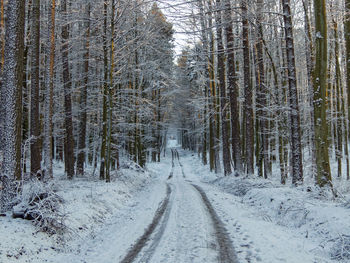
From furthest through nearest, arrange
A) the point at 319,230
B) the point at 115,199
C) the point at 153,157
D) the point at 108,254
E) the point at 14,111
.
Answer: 1. the point at 153,157
2. the point at 115,199
3. the point at 14,111
4. the point at 319,230
5. the point at 108,254

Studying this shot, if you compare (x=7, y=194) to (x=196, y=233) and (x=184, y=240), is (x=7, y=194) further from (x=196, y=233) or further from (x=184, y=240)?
(x=196, y=233)

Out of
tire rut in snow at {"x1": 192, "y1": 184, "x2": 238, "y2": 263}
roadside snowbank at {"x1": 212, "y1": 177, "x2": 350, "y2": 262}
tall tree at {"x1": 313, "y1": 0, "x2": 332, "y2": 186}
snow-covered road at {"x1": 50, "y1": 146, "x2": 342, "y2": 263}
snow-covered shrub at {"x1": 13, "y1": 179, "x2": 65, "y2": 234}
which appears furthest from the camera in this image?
tall tree at {"x1": 313, "y1": 0, "x2": 332, "y2": 186}

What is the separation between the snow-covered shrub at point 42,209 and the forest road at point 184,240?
Answer: 77.5 inches

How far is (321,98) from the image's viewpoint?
8320 millimetres

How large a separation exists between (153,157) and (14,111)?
3793 centimetres

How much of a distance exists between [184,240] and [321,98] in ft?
19.0

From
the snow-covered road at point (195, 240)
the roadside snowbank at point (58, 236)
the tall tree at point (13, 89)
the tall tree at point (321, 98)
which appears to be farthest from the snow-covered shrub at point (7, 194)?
the tall tree at point (321, 98)

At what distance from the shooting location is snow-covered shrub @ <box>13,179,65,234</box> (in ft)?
20.6

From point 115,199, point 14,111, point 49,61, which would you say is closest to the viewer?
point 14,111

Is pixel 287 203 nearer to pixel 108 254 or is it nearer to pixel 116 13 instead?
pixel 108 254

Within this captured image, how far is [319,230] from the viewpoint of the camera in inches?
247

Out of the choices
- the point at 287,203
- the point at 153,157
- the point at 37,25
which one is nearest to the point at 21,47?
the point at 37,25

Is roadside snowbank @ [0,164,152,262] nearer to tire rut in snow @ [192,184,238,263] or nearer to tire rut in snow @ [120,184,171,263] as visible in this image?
tire rut in snow @ [120,184,171,263]

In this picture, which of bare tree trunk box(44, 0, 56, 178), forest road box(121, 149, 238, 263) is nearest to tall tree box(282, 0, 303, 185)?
forest road box(121, 149, 238, 263)
